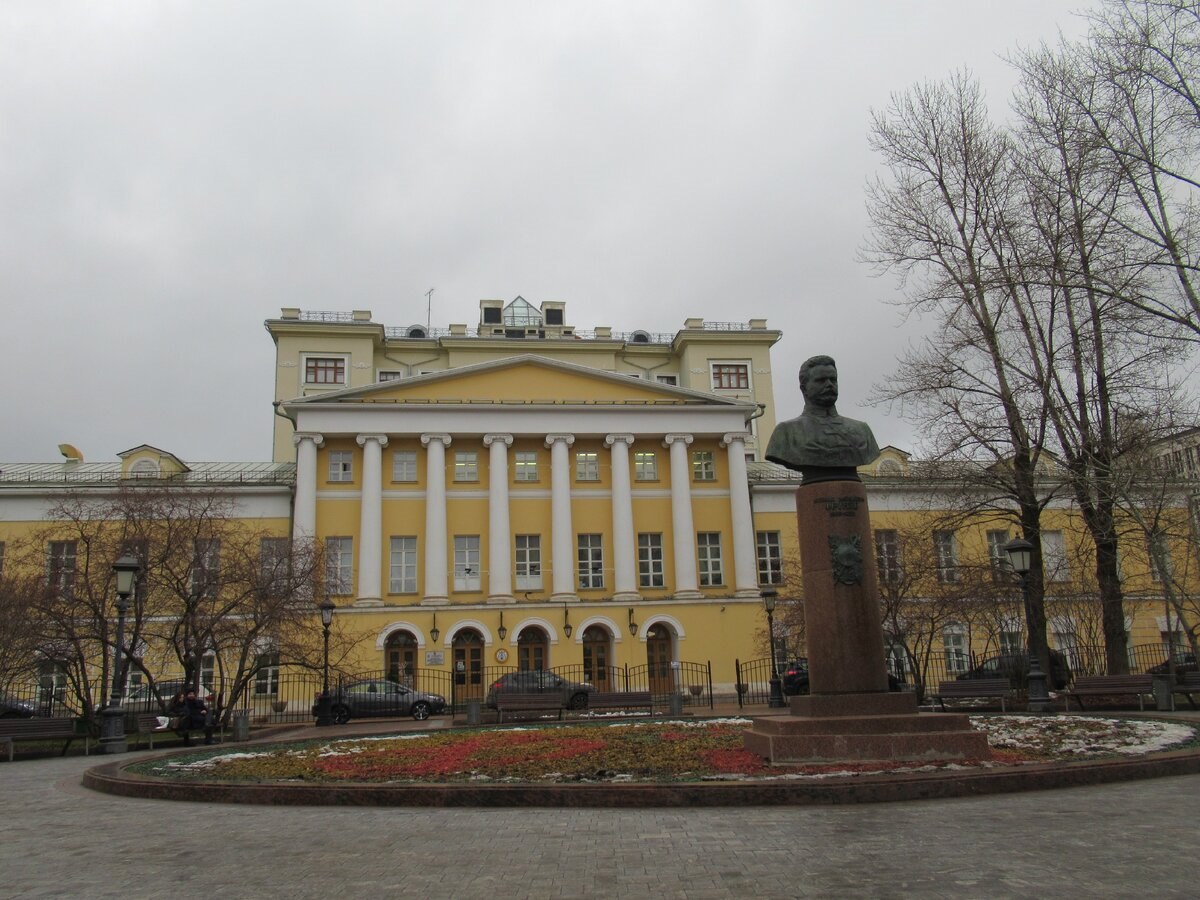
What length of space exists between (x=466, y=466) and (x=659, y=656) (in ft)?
41.0

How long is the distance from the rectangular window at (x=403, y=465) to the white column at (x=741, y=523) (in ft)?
48.3

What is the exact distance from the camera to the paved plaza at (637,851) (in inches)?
232

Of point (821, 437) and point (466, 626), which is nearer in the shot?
point (821, 437)

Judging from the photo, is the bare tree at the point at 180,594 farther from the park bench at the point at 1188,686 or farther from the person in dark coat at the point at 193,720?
the park bench at the point at 1188,686

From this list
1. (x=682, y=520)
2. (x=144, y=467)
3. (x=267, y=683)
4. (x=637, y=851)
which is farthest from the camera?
(x=144, y=467)

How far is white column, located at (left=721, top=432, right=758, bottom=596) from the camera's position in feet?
141

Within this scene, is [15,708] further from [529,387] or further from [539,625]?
[529,387]

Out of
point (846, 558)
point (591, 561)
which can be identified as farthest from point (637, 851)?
point (591, 561)

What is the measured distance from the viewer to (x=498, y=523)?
138 ft

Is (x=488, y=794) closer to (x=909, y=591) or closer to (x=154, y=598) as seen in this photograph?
(x=154, y=598)

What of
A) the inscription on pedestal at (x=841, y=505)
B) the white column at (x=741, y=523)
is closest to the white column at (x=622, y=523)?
the white column at (x=741, y=523)

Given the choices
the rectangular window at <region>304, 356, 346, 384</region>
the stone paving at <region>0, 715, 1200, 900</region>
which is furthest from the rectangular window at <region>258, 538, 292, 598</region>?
the rectangular window at <region>304, 356, 346, 384</region>

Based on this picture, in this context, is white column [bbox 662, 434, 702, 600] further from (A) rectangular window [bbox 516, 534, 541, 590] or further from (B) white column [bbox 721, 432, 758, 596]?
(A) rectangular window [bbox 516, 534, 541, 590]

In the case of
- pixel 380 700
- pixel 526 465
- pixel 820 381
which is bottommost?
pixel 380 700
